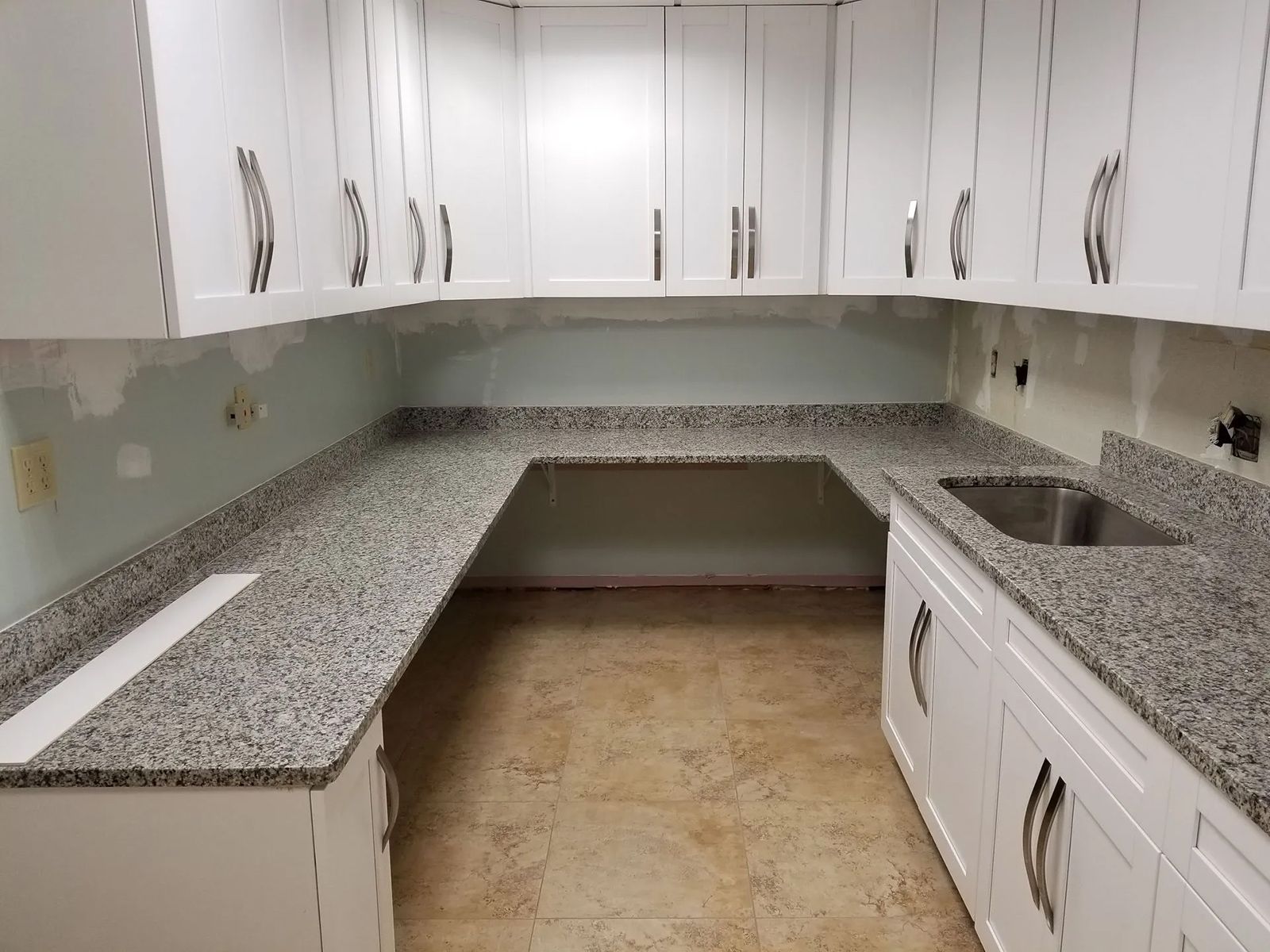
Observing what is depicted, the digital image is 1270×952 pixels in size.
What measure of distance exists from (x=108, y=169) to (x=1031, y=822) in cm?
185

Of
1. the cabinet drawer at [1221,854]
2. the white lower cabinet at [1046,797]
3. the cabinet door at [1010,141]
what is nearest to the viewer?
the cabinet drawer at [1221,854]

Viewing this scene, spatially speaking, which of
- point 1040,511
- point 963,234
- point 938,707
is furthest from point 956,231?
point 938,707

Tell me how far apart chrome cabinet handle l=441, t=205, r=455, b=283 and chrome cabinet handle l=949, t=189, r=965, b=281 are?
1.71m

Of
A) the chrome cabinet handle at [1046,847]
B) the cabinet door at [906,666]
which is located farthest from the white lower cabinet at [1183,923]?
the cabinet door at [906,666]

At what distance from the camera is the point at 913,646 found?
7.57 feet

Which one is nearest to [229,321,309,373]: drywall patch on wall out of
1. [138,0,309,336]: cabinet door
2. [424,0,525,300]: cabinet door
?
[138,0,309,336]: cabinet door

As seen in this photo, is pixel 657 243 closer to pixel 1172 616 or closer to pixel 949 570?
pixel 949 570

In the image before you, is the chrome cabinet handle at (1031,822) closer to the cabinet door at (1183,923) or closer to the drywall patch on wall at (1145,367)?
the cabinet door at (1183,923)

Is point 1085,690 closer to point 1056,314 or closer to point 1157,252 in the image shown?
point 1157,252

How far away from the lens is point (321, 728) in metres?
1.32

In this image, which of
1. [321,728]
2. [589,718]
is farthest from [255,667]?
[589,718]

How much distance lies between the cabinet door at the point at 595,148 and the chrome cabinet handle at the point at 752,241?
1.05ft

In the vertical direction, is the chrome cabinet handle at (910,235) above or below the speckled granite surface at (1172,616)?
above

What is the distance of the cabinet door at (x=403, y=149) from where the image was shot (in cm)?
260
